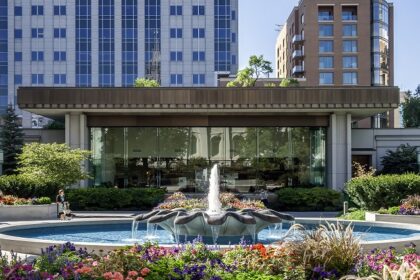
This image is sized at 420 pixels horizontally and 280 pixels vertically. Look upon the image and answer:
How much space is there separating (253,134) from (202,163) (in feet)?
12.4

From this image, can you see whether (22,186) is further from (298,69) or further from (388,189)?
(298,69)

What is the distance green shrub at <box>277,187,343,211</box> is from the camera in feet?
107

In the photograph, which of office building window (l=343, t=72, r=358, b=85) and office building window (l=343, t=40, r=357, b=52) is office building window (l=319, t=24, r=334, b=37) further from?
office building window (l=343, t=72, r=358, b=85)

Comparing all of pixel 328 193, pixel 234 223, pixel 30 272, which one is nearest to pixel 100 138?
pixel 328 193

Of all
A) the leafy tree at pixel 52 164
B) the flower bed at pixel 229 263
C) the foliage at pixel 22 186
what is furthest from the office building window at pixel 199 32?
the flower bed at pixel 229 263

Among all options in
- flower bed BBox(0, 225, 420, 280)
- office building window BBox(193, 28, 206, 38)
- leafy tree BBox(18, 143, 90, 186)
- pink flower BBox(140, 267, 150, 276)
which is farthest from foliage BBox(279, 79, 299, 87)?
pink flower BBox(140, 267, 150, 276)

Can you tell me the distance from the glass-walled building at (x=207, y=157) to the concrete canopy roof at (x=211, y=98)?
372 centimetres

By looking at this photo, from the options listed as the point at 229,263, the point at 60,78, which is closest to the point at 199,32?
the point at 60,78

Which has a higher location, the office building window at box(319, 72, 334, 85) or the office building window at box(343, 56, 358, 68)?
the office building window at box(343, 56, 358, 68)

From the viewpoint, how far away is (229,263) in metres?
10.5

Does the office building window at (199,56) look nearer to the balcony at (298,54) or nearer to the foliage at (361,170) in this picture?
the balcony at (298,54)

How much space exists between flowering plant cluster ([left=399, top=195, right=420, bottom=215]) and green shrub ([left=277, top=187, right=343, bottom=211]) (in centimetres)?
683

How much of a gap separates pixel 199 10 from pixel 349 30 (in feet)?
73.7

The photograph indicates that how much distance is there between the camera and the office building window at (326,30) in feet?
297
